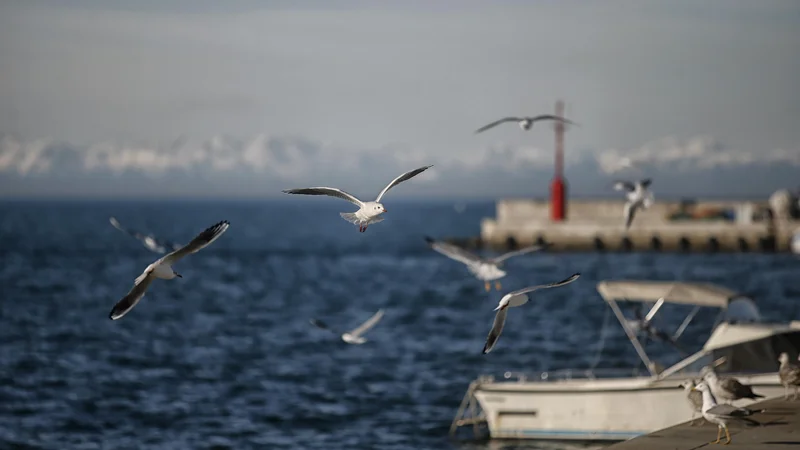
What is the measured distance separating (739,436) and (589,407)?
6.67 metres

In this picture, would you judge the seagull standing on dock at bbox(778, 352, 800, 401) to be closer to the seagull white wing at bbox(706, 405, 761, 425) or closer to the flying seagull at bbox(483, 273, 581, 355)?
the seagull white wing at bbox(706, 405, 761, 425)

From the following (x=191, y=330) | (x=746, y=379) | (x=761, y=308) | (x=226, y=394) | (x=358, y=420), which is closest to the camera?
(x=746, y=379)

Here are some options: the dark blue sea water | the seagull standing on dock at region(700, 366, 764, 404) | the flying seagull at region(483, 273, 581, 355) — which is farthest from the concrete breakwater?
the flying seagull at region(483, 273, 581, 355)

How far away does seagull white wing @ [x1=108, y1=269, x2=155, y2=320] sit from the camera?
57.6 feet

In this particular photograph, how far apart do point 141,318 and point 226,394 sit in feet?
86.0

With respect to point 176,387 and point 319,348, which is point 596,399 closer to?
point 176,387

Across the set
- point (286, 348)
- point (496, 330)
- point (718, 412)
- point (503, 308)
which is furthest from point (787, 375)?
point (286, 348)

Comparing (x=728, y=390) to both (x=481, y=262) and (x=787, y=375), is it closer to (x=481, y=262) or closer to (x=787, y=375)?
(x=787, y=375)

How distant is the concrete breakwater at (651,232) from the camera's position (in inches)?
3836

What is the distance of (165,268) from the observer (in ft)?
60.4

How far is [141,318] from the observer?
64188mm

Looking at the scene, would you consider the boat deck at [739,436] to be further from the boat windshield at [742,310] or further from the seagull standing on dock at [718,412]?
the boat windshield at [742,310]

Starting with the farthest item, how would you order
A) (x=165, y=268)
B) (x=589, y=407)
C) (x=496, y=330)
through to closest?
(x=589, y=407) → (x=496, y=330) → (x=165, y=268)

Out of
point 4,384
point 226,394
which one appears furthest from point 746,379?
point 4,384
